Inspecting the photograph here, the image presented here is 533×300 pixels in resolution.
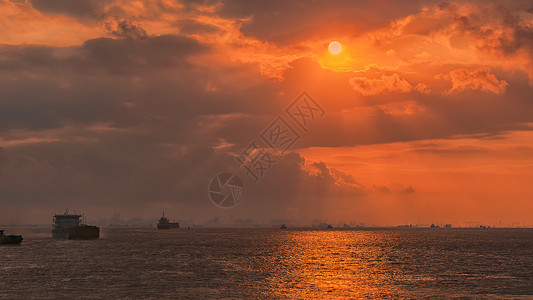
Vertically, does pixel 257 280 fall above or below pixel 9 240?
below

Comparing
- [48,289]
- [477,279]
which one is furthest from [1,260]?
[477,279]

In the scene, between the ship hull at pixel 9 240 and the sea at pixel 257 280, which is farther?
the ship hull at pixel 9 240

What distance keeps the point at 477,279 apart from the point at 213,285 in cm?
4271

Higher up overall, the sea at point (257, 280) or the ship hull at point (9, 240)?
the ship hull at point (9, 240)

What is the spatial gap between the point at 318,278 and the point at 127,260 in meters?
52.9

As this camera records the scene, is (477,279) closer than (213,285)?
No

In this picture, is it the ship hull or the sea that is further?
the ship hull

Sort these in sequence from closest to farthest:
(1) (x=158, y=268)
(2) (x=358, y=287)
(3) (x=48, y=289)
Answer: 1. (3) (x=48, y=289)
2. (2) (x=358, y=287)
3. (1) (x=158, y=268)

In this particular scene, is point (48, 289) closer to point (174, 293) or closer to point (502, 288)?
point (174, 293)

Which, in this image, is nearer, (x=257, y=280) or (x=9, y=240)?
(x=257, y=280)

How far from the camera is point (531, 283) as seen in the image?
3211 inches

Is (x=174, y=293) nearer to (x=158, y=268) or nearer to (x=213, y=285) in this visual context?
(x=213, y=285)

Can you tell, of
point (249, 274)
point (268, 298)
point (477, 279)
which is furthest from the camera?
point (249, 274)

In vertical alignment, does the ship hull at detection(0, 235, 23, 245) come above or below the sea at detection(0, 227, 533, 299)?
above
